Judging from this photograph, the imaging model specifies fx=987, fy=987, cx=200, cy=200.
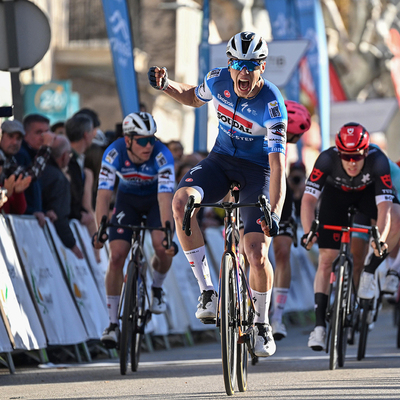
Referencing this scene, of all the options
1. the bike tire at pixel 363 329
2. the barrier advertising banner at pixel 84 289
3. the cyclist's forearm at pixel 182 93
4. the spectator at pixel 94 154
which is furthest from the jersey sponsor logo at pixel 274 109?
the spectator at pixel 94 154

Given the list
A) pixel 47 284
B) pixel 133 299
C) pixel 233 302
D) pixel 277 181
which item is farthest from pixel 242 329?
pixel 47 284

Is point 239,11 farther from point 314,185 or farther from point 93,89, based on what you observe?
point 314,185

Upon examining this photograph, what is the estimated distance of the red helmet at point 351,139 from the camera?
9227 millimetres

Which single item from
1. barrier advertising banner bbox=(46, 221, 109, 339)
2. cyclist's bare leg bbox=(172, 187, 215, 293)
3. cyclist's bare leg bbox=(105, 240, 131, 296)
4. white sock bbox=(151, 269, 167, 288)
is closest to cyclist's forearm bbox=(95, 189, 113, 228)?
cyclist's bare leg bbox=(105, 240, 131, 296)

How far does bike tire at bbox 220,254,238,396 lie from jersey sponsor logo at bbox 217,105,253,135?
104 cm

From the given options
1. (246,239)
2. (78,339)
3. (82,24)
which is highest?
(82,24)

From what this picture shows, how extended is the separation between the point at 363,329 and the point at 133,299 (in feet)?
8.29

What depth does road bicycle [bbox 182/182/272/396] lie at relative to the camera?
21.8ft

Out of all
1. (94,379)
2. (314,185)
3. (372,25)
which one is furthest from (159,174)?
(372,25)

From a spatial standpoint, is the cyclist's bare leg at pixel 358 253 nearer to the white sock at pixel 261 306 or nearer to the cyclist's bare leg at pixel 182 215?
the white sock at pixel 261 306

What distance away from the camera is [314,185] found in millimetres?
9461

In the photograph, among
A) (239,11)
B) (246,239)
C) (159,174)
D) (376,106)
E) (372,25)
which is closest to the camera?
(246,239)

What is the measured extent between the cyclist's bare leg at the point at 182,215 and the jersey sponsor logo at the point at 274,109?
31.8 inches

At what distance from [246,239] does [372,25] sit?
3002 centimetres
